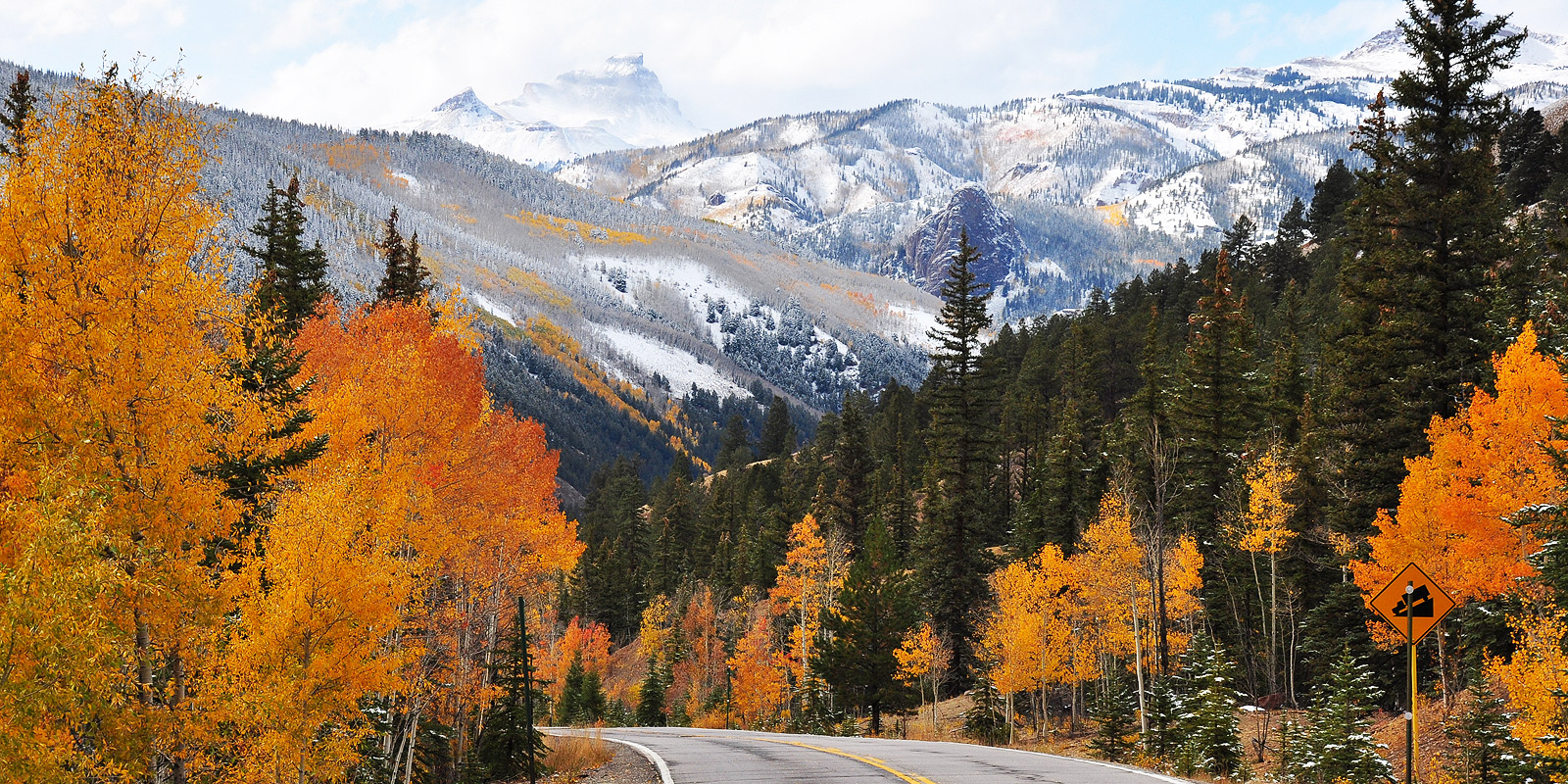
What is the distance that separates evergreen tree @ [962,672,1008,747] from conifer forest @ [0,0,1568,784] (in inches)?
14.1

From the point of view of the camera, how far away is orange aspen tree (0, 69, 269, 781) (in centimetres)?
1112

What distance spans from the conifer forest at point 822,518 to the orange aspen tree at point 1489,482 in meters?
0.09

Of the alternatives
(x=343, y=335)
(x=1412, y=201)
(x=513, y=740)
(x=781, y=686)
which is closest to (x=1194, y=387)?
(x=1412, y=201)

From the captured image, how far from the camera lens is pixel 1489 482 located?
2123cm

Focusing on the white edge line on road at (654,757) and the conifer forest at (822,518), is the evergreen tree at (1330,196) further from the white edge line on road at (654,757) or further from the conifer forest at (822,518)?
the white edge line on road at (654,757)

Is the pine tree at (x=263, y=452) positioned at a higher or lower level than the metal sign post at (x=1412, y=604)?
higher

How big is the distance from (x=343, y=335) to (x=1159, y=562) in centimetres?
2844

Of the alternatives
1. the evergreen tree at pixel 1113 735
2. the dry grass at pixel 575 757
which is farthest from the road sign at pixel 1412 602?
the dry grass at pixel 575 757

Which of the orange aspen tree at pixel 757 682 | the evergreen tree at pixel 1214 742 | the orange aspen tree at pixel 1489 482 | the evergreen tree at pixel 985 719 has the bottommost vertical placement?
the orange aspen tree at pixel 757 682

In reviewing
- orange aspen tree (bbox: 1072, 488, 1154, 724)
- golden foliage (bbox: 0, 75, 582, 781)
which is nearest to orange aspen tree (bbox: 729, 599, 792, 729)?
orange aspen tree (bbox: 1072, 488, 1154, 724)

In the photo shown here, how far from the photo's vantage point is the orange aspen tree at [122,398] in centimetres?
1112

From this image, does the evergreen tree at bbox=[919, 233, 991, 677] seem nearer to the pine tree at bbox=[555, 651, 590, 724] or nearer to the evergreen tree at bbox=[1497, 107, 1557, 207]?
the pine tree at bbox=[555, 651, 590, 724]

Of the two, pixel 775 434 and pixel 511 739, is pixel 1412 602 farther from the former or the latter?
pixel 775 434

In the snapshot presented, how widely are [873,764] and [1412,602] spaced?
9011mm
